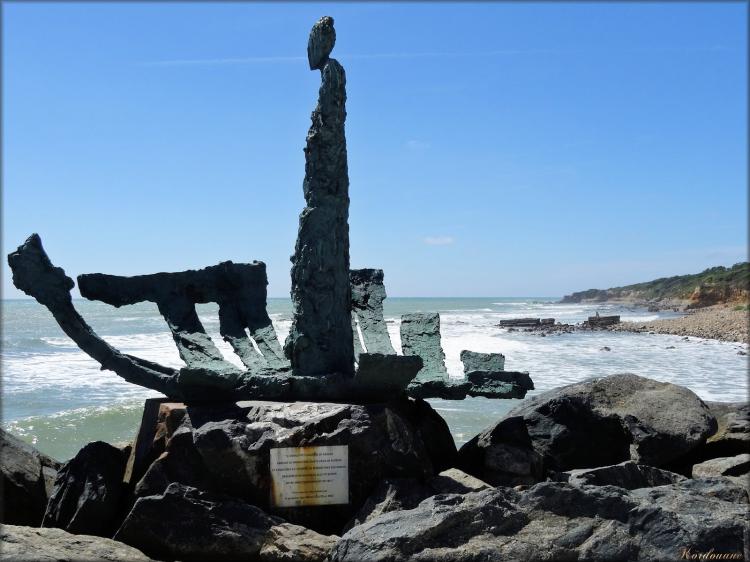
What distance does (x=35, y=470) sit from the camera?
562 centimetres

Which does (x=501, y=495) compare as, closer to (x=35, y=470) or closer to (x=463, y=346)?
(x=35, y=470)

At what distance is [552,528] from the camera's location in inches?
144

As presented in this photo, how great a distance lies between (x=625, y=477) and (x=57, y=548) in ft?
12.0

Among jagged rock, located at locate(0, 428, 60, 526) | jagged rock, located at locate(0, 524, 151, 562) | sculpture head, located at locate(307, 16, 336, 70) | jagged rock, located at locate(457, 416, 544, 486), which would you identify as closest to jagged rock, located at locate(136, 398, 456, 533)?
jagged rock, located at locate(0, 524, 151, 562)

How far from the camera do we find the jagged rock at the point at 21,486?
17.0ft

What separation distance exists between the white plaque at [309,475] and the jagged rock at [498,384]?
1253 mm

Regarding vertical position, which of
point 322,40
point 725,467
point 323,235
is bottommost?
point 725,467

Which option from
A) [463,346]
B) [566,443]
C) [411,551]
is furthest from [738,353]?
[411,551]

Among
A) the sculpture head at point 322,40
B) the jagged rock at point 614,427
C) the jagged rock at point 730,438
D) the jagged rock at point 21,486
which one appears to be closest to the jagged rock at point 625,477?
the jagged rock at point 614,427

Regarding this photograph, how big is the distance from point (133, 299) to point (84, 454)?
1467 mm

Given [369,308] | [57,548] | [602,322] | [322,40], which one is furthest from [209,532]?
[602,322]

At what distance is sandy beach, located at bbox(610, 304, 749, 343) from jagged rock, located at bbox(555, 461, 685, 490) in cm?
2120

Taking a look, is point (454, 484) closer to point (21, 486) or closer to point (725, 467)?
point (725, 467)

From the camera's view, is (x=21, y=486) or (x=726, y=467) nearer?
(x=21, y=486)
